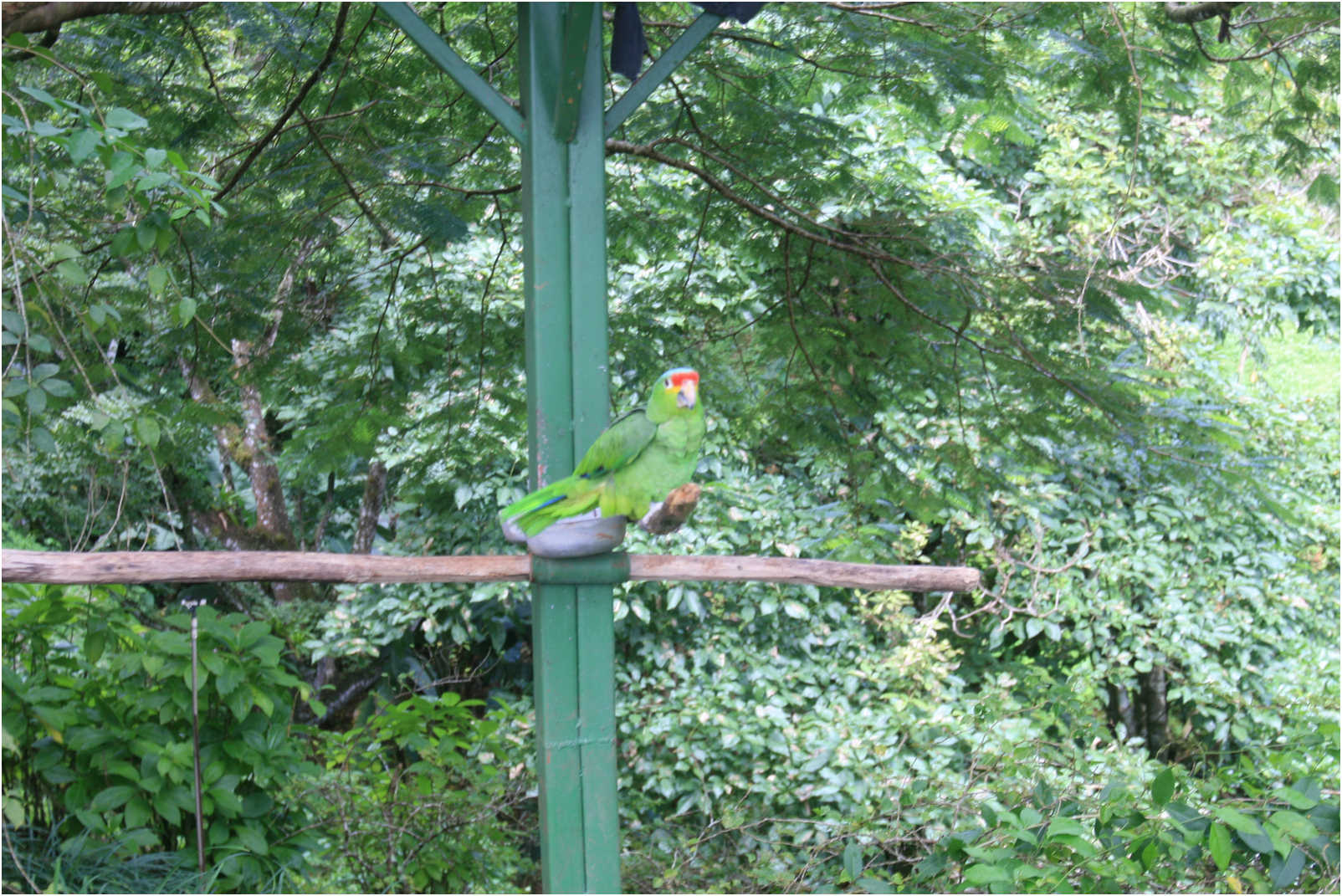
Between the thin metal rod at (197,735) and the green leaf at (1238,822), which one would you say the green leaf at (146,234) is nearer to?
the thin metal rod at (197,735)

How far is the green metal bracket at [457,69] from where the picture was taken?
1.59 meters

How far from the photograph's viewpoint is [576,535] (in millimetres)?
1615

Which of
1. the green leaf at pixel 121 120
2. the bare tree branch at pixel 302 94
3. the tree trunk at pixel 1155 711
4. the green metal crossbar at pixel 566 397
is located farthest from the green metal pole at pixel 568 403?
the tree trunk at pixel 1155 711

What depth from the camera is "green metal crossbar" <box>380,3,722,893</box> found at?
162 cm

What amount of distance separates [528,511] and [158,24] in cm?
191

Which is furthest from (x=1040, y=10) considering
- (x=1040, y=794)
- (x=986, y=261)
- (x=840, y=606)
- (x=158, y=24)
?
(x=840, y=606)

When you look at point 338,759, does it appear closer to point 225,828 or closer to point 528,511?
point 225,828

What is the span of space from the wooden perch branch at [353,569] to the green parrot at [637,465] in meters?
0.13

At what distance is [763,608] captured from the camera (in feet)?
13.5

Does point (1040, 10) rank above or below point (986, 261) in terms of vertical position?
above

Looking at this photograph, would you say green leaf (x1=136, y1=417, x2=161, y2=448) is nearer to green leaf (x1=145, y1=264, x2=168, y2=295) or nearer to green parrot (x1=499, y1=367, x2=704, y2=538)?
green leaf (x1=145, y1=264, x2=168, y2=295)

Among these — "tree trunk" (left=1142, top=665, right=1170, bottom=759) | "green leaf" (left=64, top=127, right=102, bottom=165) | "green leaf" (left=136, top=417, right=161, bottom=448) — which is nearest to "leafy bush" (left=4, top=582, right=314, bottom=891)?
"green leaf" (left=136, top=417, right=161, bottom=448)

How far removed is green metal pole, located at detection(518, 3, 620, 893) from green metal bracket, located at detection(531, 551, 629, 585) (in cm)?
1

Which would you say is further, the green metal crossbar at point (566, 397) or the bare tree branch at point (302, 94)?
the bare tree branch at point (302, 94)
